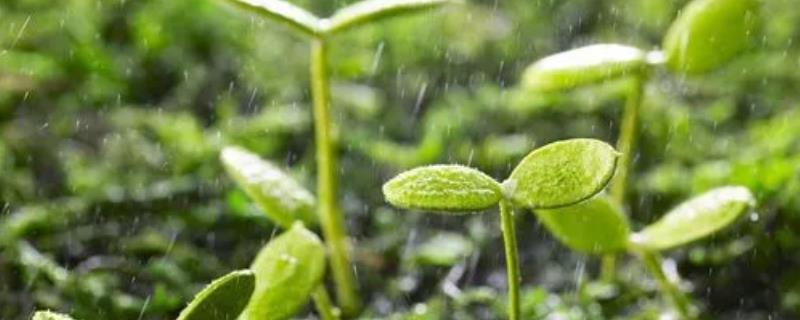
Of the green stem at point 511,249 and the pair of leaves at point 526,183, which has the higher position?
the pair of leaves at point 526,183

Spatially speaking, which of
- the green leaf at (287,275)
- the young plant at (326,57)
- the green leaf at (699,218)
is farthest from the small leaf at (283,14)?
the green leaf at (699,218)

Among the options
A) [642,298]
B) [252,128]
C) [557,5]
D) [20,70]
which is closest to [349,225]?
[252,128]

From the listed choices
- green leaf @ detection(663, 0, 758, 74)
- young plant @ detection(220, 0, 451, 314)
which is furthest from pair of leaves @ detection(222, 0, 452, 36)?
green leaf @ detection(663, 0, 758, 74)

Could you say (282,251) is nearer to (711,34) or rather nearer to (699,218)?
(699,218)

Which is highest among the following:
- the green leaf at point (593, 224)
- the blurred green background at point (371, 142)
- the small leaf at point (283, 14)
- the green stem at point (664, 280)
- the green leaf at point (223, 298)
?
the small leaf at point (283, 14)

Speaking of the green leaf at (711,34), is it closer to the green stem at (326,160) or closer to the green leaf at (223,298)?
the green stem at (326,160)

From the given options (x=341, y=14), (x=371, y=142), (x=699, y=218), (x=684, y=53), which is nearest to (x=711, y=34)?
(x=684, y=53)
